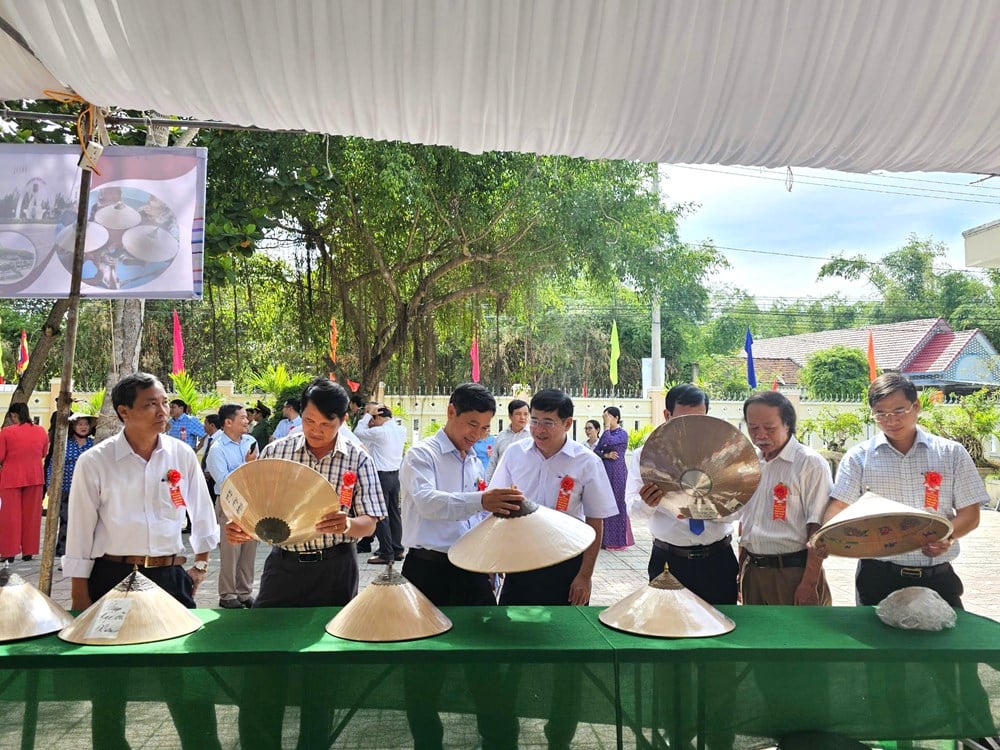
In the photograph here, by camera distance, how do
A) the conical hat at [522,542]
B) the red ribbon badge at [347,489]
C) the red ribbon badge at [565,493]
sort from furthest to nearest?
the red ribbon badge at [565,493]
the red ribbon badge at [347,489]
the conical hat at [522,542]

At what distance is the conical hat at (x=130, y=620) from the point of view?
7.14ft

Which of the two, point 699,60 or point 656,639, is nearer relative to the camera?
point 699,60

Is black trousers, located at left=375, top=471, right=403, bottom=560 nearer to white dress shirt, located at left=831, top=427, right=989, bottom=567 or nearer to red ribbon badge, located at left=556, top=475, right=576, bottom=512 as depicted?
red ribbon badge, located at left=556, top=475, right=576, bottom=512

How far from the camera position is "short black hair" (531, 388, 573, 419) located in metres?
3.09

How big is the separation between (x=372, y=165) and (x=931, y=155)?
854 cm

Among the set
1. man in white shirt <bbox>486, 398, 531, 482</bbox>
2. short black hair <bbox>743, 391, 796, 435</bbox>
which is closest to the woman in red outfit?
man in white shirt <bbox>486, 398, 531, 482</bbox>

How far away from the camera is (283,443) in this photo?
293 cm

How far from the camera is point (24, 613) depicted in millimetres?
2279

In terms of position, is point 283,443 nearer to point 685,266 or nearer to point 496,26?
point 496,26

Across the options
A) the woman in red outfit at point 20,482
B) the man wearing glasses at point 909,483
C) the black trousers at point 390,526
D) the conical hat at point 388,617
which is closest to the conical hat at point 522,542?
the conical hat at point 388,617

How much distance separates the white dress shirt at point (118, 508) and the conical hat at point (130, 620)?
0.47m

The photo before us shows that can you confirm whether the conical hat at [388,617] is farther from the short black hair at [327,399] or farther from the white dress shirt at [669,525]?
the white dress shirt at [669,525]

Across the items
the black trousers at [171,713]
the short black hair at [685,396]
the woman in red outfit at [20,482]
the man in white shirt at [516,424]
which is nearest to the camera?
the black trousers at [171,713]

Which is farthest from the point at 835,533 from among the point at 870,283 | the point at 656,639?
the point at 870,283
